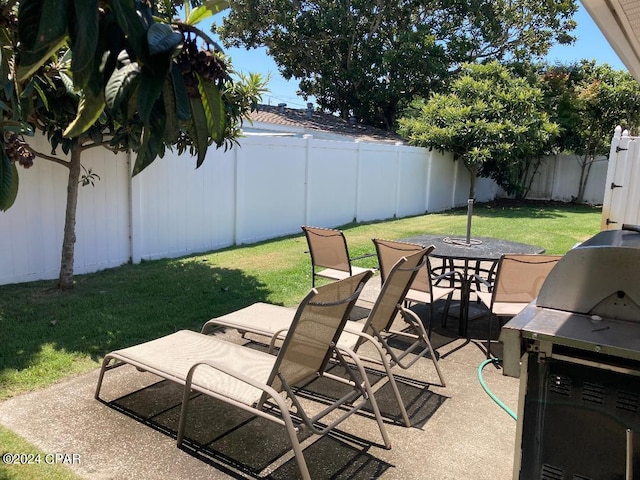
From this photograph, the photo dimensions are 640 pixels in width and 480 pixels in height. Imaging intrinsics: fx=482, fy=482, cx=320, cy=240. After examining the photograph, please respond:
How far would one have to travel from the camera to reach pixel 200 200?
901 centimetres

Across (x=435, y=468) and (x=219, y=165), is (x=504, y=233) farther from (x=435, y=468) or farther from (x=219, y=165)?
(x=435, y=468)

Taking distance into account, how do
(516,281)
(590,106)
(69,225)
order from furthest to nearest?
(590,106) → (69,225) → (516,281)

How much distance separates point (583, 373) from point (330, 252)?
4380 millimetres

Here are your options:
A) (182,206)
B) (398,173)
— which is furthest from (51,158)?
(398,173)

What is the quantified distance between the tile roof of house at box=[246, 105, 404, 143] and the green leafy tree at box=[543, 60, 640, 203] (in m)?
6.59

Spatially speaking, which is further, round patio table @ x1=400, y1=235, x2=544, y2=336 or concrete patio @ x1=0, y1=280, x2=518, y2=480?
round patio table @ x1=400, y1=235, x2=544, y2=336

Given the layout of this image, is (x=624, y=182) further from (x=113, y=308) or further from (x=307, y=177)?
(x=113, y=308)

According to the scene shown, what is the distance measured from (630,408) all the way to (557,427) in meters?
0.29

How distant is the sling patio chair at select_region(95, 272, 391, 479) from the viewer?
283 cm

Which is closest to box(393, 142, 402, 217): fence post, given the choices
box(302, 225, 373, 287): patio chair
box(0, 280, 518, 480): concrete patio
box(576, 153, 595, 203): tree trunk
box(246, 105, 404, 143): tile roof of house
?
box(246, 105, 404, 143): tile roof of house

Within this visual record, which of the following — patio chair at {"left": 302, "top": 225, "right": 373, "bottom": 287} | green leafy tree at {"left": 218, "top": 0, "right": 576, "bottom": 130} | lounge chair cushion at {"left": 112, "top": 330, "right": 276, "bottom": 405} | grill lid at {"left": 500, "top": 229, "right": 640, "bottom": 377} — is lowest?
lounge chair cushion at {"left": 112, "top": 330, "right": 276, "bottom": 405}

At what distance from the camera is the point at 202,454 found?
3.00 m

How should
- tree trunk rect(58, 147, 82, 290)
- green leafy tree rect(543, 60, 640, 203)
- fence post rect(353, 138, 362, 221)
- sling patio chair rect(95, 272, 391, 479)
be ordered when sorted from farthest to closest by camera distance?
green leafy tree rect(543, 60, 640, 203) < fence post rect(353, 138, 362, 221) < tree trunk rect(58, 147, 82, 290) < sling patio chair rect(95, 272, 391, 479)

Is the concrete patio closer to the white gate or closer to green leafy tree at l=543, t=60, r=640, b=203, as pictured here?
the white gate
